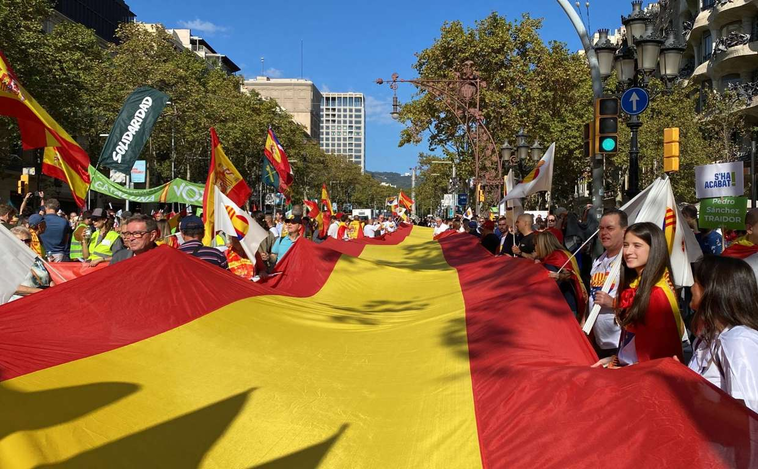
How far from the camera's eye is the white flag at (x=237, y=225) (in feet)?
27.5

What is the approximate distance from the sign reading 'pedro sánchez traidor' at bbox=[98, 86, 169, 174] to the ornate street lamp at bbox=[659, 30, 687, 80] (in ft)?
30.7

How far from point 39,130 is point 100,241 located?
2.48 m

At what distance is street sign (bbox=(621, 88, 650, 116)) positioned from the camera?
11.3 meters

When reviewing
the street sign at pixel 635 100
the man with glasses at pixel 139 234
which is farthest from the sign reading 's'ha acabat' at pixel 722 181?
the man with glasses at pixel 139 234

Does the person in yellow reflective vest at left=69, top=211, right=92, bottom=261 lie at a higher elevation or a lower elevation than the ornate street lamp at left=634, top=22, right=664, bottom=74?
lower

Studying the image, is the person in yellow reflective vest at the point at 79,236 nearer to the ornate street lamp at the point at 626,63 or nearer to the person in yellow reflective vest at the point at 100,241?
the person in yellow reflective vest at the point at 100,241

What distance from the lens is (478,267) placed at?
945cm

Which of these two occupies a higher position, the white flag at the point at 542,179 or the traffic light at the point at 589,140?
the traffic light at the point at 589,140

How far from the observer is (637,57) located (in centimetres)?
1159

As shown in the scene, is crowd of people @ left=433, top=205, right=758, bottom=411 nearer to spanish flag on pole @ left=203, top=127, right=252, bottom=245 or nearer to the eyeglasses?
the eyeglasses

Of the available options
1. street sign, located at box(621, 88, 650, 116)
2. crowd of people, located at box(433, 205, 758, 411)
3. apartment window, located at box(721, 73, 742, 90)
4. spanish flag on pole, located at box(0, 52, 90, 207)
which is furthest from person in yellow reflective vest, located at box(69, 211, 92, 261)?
apartment window, located at box(721, 73, 742, 90)

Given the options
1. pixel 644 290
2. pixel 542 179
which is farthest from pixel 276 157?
pixel 644 290

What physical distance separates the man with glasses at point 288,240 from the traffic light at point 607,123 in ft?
18.4

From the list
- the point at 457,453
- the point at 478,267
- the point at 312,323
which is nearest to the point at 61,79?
the point at 478,267
